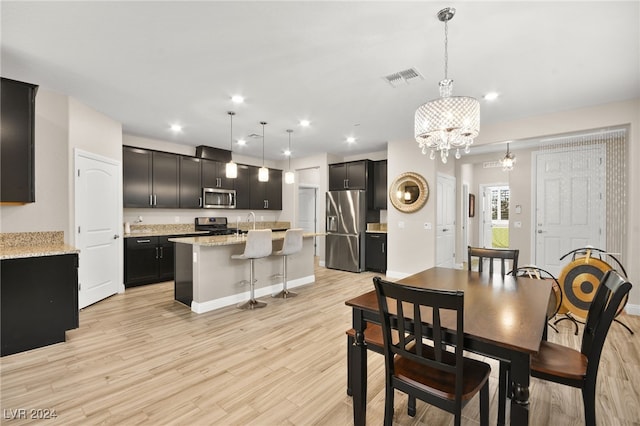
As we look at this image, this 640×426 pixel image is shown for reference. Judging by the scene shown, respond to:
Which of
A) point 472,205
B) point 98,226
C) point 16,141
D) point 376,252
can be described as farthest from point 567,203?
point 16,141

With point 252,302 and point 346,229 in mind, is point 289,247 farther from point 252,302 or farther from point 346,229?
point 346,229

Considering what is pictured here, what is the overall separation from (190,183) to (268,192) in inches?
78.5

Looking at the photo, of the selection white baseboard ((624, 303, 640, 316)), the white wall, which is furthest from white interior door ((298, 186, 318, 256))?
white baseboard ((624, 303, 640, 316))

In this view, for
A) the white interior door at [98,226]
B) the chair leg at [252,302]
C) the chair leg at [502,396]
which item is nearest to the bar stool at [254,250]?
the chair leg at [252,302]

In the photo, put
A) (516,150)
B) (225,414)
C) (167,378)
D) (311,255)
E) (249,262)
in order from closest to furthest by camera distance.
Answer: (225,414)
(167,378)
(249,262)
(311,255)
(516,150)

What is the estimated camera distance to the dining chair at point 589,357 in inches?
55.9

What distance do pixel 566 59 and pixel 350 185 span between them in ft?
13.9

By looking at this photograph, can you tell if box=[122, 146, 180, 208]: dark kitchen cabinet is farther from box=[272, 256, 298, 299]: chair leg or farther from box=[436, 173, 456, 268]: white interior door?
box=[436, 173, 456, 268]: white interior door

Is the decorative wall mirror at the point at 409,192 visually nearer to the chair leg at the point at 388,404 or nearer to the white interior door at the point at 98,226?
the chair leg at the point at 388,404

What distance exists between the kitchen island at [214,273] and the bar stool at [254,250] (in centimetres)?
16

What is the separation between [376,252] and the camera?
6.16 m

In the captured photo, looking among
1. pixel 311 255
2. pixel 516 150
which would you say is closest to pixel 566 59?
pixel 516 150

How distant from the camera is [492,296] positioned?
6.26 feet

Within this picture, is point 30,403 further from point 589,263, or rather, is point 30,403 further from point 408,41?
point 589,263
